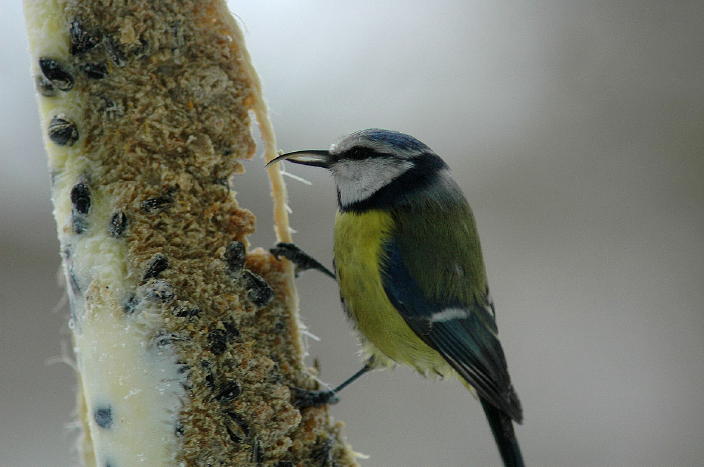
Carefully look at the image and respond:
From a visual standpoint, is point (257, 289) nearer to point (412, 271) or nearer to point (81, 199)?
point (81, 199)

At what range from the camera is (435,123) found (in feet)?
17.6

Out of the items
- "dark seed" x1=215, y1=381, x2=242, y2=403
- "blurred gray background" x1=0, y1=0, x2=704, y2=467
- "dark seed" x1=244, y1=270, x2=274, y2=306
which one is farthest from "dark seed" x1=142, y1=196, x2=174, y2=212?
"blurred gray background" x1=0, y1=0, x2=704, y2=467

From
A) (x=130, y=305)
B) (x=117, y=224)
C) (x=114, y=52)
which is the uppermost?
(x=114, y=52)

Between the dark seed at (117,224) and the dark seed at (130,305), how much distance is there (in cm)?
12

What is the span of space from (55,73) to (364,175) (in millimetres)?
835

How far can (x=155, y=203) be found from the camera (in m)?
1.43

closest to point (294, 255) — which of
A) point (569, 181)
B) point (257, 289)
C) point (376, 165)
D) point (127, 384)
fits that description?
point (257, 289)

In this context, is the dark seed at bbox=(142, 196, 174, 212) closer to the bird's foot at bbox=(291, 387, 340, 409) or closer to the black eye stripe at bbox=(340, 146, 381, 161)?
the bird's foot at bbox=(291, 387, 340, 409)

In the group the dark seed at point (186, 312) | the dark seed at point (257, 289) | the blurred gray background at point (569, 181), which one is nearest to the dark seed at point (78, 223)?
the dark seed at point (186, 312)

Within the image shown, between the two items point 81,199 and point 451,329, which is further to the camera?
point 451,329

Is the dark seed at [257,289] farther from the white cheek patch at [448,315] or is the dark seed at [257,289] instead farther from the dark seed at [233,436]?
the white cheek patch at [448,315]

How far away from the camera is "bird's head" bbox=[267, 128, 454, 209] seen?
1956mm

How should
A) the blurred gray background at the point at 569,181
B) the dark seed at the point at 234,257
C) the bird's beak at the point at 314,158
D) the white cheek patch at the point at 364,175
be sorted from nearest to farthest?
the dark seed at the point at 234,257
the bird's beak at the point at 314,158
the white cheek patch at the point at 364,175
the blurred gray background at the point at 569,181

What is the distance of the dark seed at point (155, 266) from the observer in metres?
1.38
